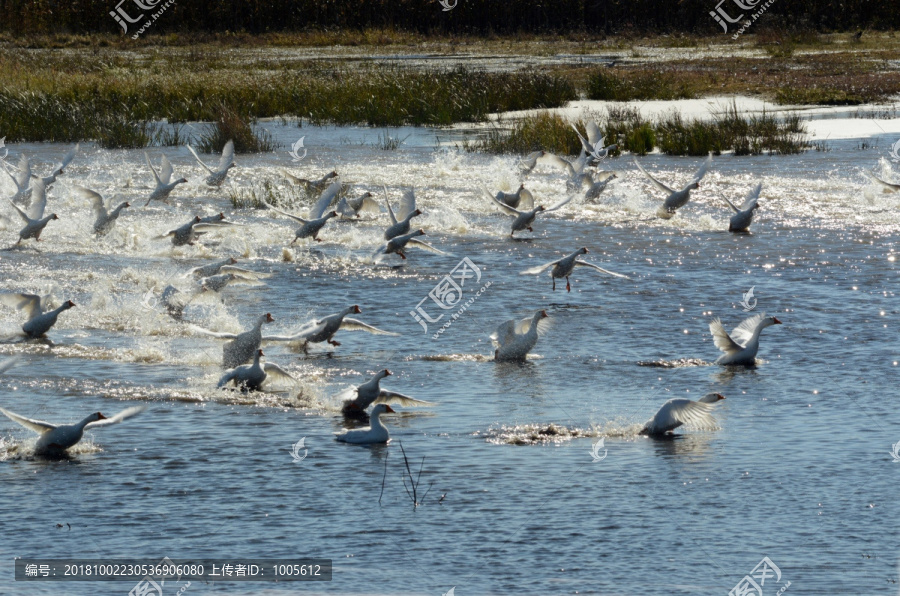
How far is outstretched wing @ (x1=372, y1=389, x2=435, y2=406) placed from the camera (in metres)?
10.2

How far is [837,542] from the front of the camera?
761 centimetres

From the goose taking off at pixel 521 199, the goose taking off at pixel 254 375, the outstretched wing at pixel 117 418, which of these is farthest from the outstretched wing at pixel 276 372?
the goose taking off at pixel 521 199

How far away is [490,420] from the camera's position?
33.4 ft

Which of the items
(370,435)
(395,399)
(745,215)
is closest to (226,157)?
(745,215)

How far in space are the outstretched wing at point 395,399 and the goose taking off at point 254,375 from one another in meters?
1.12

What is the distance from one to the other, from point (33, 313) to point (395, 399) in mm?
4902

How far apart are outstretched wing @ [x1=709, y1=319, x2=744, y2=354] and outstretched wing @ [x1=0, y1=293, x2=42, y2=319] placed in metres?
6.95

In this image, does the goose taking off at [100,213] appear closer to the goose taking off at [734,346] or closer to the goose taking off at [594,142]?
the goose taking off at [594,142]

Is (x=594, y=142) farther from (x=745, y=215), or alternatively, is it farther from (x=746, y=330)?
(x=746, y=330)

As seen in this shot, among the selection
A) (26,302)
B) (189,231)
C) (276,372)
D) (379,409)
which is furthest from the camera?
(189,231)

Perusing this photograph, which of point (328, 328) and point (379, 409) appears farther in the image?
point (328, 328)

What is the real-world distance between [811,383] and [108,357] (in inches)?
267

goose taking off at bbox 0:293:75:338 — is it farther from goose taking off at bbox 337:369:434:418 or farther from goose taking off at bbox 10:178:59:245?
goose taking off at bbox 10:178:59:245

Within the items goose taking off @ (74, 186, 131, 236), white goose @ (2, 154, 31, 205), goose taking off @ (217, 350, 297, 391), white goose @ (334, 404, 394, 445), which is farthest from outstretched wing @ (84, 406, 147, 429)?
white goose @ (2, 154, 31, 205)
